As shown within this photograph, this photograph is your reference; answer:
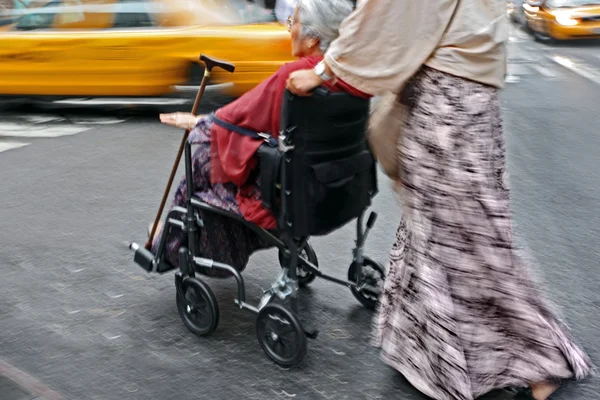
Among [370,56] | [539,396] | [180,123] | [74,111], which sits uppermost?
[370,56]

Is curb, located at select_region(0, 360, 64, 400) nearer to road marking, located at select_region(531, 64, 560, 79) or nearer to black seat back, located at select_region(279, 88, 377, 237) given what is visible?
black seat back, located at select_region(279, 88, 377, 237)

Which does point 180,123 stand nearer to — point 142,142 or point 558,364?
point 558,364

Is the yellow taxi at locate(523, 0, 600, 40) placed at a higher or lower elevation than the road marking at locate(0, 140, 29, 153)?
lower

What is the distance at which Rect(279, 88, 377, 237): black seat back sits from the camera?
330cm

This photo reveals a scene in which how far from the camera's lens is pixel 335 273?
15.9 ft

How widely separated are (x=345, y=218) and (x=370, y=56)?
857 mm

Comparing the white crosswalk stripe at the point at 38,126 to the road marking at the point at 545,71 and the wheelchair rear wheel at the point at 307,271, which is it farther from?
the road marking at the point at 545,71

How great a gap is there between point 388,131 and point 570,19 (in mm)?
16199

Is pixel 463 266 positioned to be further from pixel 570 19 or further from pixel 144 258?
pixel 570 19

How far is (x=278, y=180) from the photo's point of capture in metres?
3.41

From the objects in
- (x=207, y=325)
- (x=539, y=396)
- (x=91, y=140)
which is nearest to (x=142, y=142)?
(x=91, y=140)

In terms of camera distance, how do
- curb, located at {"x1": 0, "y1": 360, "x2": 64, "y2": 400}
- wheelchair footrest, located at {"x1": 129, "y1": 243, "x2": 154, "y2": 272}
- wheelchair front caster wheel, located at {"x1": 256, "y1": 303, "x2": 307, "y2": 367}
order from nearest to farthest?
curb, located at {"x1": 0, "y1": 360, "x2": 64, "y2": 400} < wheelchair front caster wheel, located at {"x1": 256, "y1": 303, "x2": 307, "y2": 367} < wheelchair footrest, located at {"x1": 129, "y1": 243, "x2": 154, "y2": 272}

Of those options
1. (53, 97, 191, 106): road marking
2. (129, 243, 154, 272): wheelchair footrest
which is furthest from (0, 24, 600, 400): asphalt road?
(53, 97, 191, 106): road marking

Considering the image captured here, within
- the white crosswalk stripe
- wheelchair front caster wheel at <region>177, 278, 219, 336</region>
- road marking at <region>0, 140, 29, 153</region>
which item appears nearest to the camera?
wheelchair front caster wheel at <region>177, 278, 219, 336</region>
